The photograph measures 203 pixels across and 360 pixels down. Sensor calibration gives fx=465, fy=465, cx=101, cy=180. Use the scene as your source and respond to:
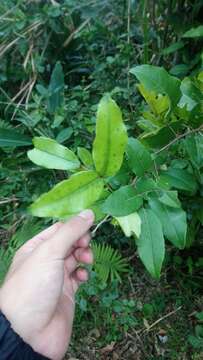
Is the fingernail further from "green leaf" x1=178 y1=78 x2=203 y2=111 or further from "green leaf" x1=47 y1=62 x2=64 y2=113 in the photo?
"green leaf" x1=47 y1=62 x2=64 y2=113

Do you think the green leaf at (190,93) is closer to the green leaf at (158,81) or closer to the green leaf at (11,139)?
the green leaf at (158,81)

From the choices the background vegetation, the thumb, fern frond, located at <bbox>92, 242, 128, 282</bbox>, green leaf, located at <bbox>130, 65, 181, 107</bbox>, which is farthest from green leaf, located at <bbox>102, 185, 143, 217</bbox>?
fern frond, located at <bbox>92, 242, 128, 282</bbox>

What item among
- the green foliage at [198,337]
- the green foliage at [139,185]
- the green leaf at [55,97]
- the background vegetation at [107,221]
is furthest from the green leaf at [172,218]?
the green leaf at [55,97]

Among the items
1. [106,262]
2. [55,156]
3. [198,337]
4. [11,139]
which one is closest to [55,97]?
[11,139]

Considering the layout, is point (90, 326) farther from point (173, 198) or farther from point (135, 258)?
point (173, 198)

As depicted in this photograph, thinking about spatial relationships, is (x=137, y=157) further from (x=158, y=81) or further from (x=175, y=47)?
(x=175, y=47)

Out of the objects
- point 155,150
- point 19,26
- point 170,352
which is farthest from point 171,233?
point 19,26
